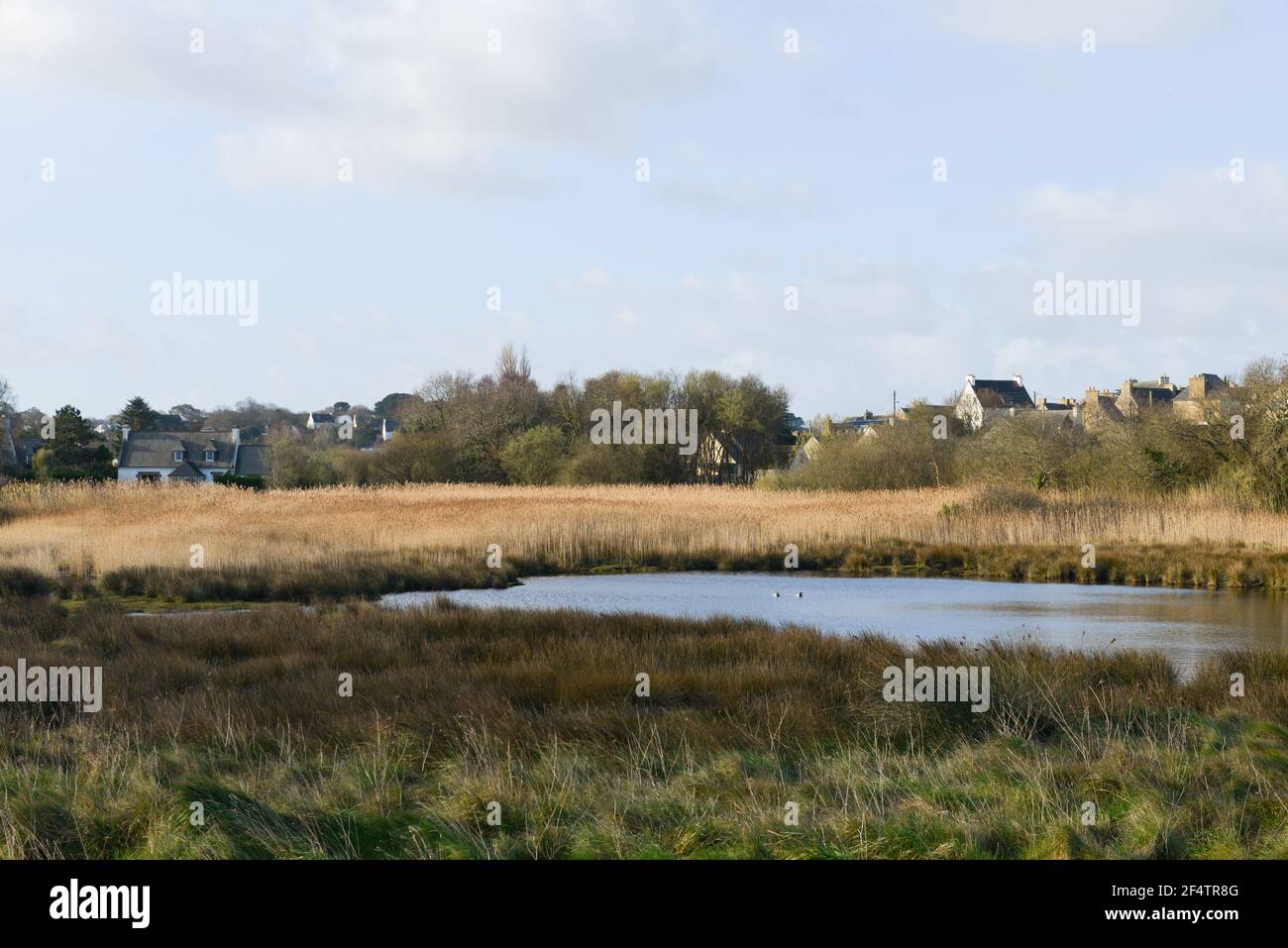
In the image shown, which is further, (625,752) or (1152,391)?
(1152,391)

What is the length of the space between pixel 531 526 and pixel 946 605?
1180cm

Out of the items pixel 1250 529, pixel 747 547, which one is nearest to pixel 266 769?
pixel 747 547

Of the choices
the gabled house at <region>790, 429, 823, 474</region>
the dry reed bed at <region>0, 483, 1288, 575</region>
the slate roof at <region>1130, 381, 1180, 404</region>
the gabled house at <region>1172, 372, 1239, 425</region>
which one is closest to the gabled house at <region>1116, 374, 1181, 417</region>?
the slate roof at <region>1130, 381, 1180, 404</region>

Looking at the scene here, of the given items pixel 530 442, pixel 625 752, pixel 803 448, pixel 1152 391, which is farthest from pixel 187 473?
pixel 625 752

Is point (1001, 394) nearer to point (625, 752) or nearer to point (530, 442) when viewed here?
point (530, 442)

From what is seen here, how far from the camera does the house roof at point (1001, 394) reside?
7906 cm

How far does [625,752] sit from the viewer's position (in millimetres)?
8742

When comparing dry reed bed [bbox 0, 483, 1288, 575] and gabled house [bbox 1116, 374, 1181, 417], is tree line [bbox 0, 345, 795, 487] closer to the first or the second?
dry reed bed [bbox 0, 483, 1288, 575]

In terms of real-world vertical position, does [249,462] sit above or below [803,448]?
below

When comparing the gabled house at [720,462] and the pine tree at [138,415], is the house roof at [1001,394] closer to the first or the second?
the gabled house at [720,462]

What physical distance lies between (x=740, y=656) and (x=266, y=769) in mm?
6166

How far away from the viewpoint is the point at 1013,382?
9100cm

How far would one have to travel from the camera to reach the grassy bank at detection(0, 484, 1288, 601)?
23.7 metres
